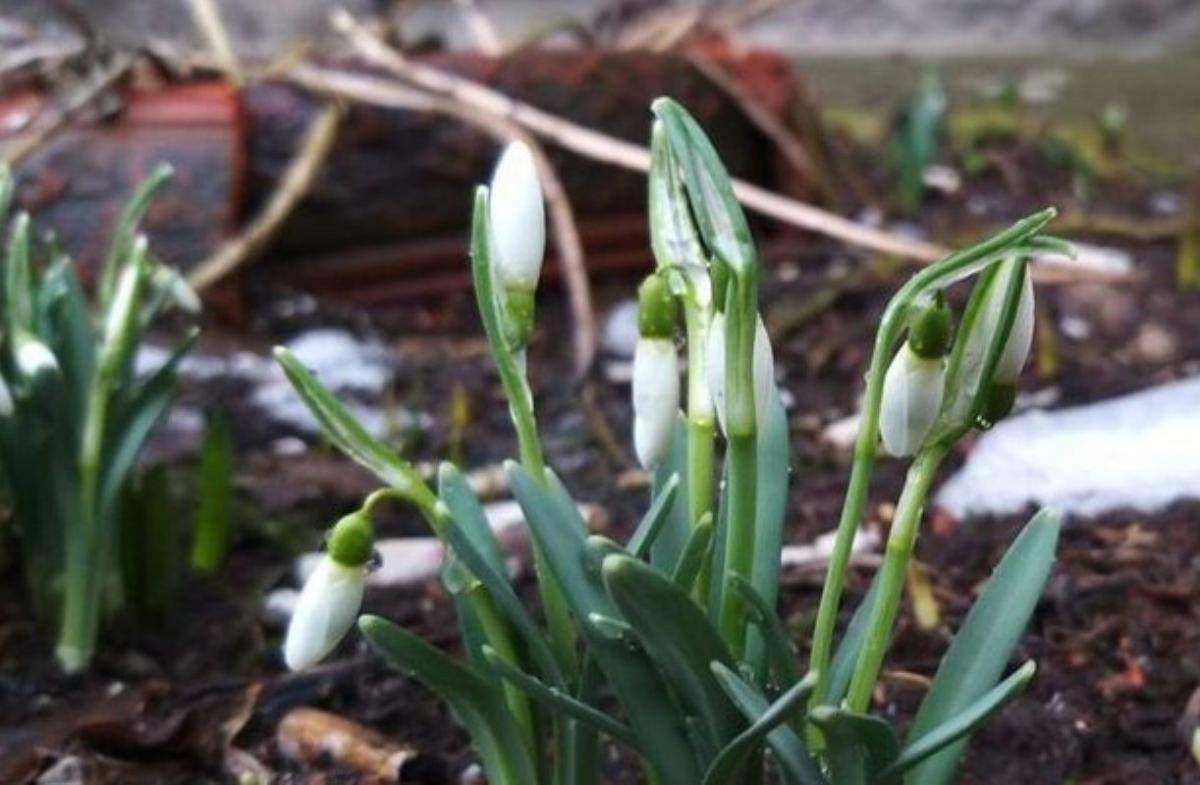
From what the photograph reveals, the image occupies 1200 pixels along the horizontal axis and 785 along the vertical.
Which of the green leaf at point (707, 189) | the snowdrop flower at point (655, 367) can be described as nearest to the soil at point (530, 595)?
the snowdrop flower at point (655, 367)

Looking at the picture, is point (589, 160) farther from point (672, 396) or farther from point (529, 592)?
point (672, 396)

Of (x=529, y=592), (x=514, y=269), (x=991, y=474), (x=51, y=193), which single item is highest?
(x=514, y=269)

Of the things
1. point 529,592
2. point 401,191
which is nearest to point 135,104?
point 401,191

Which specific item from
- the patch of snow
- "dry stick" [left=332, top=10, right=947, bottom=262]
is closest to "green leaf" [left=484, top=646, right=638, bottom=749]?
the patch of snow

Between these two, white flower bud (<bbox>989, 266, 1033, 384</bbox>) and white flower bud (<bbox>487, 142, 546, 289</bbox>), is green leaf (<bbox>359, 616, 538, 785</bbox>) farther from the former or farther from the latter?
white flower bud (<bbox>989, 266, 1033, 384</bbox>)

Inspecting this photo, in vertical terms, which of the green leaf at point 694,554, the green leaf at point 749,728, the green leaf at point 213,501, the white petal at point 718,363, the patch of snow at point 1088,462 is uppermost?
the white petal at point 718,363

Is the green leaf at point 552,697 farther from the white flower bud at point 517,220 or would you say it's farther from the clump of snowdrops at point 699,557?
the white flower bud at point 517,220

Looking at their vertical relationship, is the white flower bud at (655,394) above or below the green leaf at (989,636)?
above
